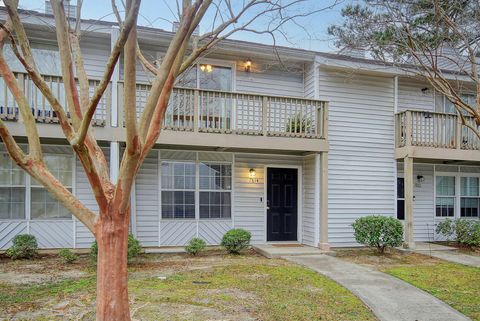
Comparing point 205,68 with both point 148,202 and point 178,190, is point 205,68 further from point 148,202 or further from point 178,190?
point 148,202

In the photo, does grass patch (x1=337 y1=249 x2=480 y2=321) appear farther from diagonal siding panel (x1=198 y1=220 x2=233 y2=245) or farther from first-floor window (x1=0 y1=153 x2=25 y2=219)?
first-floor window (x1=0 y1=153 x2=25 y2=219)

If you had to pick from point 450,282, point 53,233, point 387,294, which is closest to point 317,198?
point 450,282

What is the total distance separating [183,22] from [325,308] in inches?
172

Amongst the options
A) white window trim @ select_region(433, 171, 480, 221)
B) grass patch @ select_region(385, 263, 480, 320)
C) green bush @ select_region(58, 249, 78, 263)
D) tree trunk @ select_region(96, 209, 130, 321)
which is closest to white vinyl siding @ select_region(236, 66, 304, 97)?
white window trim @ select_region(433, 171, 480, 221)

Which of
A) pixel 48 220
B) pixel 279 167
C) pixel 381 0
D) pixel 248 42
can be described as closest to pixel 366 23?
pixel 381 0

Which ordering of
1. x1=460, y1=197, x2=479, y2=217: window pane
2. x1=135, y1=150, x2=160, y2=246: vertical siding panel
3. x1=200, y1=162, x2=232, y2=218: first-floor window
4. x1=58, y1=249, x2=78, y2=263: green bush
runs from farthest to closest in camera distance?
x1=460, y1=197, x2=479, y2=217: window pane < x1=200, y1=162, x2=232, y2=218: first-floor window < x1=135, y1=150, x2=160, y2=246: vertical siding panel < x1=58, y1=249, x2=78, y2=263: green bush

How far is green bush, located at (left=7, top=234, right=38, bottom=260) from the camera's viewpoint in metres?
8.41

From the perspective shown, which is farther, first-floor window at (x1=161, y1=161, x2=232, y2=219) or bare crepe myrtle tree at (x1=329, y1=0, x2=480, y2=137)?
first-floor window at (x1=161, y1=161, x2=232, y2=219)

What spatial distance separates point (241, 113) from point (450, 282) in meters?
6.06

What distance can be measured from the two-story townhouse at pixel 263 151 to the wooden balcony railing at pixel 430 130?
0.04 meters

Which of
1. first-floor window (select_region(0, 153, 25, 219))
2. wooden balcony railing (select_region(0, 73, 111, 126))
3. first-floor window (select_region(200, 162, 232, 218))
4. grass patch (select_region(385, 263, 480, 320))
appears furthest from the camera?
first-floor window (select_region(200, 162, 232, 218))

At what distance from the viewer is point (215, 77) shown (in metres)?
10.8

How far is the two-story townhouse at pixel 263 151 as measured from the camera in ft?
30.3

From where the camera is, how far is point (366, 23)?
8.60 meters
